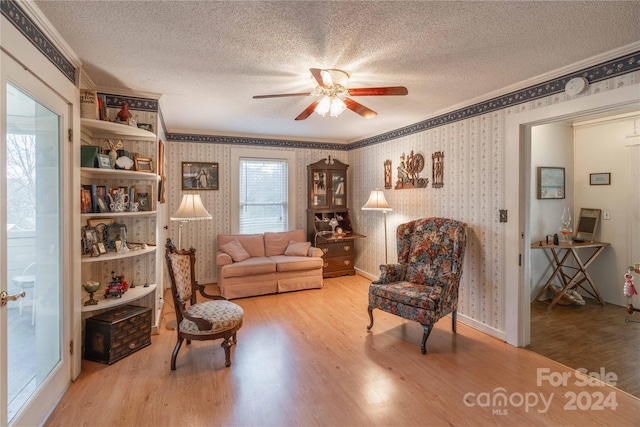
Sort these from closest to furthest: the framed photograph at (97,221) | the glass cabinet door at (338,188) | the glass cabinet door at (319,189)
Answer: the framed photograph at (97,221) → the glass cabinet door at (319,189) → the glass cabinet door at (338,188)

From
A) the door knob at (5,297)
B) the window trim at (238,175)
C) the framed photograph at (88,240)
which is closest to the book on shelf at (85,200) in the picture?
the framed photograph at (88,240)

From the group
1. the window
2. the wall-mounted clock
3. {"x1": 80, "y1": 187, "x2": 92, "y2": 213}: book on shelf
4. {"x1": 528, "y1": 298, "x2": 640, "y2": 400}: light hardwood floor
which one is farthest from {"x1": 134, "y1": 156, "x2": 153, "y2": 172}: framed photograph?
{"x1": 528, "y1": 298, "x2": 640, "y2": 400}: light hardwood floor

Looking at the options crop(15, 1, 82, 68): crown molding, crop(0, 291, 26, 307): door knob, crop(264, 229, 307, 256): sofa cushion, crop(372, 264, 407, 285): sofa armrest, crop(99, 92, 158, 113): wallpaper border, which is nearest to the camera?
crop(0, 291, 26, 307): door knob

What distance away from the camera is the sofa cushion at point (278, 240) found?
510 cm

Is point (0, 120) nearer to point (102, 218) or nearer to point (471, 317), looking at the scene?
point (102, 218)

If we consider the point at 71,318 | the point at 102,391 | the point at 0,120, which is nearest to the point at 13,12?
the point at 0,120

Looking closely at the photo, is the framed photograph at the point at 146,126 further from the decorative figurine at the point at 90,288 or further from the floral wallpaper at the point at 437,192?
the floral wallpaper at the point at 437,192

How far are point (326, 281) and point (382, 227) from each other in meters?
1.26

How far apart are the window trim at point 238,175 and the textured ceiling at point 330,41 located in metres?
1.97

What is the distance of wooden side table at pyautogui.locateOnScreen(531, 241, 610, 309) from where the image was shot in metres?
3.92

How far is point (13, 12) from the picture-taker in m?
1.61

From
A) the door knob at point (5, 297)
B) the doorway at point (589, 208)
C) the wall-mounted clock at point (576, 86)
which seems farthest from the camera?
the doorway at point (589, 208)

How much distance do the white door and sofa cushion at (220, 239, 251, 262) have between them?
2.38 m

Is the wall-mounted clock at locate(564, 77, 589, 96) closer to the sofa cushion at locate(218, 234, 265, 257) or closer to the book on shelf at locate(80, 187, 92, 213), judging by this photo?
the book on shelf at locate(80, 187, 92, 213)
